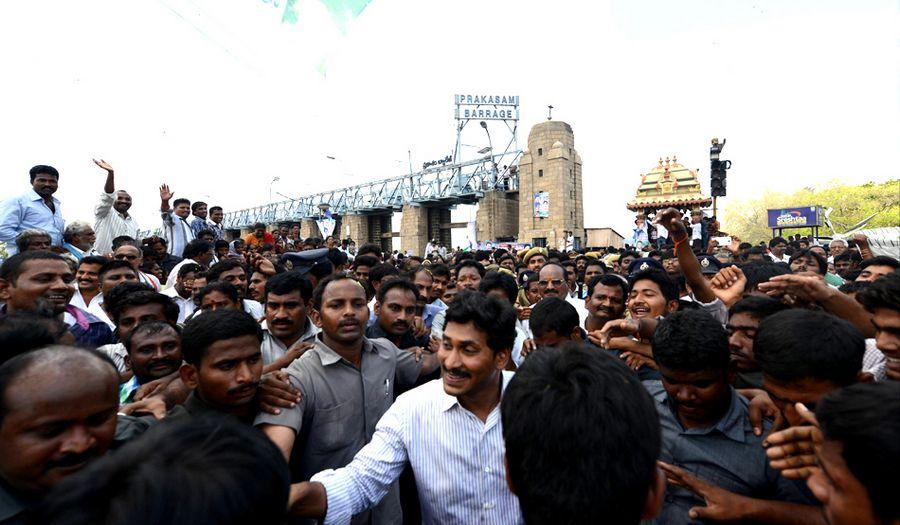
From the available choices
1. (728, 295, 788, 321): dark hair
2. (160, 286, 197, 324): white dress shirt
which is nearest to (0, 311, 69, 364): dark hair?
(160, 286, 197, 324): white dress shirt

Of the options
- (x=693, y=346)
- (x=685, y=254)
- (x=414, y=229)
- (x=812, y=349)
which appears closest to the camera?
(x=812, y=349)

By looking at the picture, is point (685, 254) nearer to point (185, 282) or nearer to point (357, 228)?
point (185, 282)

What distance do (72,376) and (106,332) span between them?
275 centimetres

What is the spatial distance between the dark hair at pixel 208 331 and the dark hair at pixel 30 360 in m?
0.64

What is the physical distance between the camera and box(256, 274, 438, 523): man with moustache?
232cm

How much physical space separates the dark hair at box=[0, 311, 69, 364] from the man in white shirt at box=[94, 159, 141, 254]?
16.8 feet

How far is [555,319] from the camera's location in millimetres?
3262

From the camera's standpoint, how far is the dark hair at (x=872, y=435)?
102 centimetres

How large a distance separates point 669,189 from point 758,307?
114 feet

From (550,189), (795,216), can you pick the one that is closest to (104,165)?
(550,189)

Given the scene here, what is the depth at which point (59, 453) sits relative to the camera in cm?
133

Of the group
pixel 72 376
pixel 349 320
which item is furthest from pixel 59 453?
pixel 349 320

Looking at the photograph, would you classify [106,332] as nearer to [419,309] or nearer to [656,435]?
[419,309]

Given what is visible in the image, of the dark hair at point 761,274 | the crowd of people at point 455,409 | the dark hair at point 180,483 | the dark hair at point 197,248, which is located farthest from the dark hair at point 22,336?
the dark hair at point 761,274
